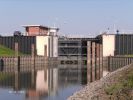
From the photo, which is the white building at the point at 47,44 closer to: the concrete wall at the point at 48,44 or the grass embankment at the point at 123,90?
the concrete wall at the point at 48,44

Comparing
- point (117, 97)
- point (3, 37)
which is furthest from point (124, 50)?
point (117, 97)

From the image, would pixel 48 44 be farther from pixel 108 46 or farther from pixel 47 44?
pixel 108 46

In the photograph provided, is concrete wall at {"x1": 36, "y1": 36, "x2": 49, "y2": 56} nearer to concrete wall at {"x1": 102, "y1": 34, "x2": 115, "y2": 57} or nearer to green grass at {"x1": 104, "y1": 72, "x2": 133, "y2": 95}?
concrete wall at {"x1": 102, "y1": 34, "x2": 115, "y2": 57}

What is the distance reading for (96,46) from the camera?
7694 centimetres

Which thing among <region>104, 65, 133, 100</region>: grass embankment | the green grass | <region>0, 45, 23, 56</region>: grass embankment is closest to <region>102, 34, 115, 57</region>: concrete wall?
<region>0, 45, 23, 56</region>: grass embankment

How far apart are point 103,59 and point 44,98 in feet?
165

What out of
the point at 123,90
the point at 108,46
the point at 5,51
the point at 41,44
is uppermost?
the point at 41,44

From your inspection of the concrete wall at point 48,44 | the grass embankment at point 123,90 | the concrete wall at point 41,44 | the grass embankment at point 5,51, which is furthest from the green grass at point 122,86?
the concrete wall at point 41,44

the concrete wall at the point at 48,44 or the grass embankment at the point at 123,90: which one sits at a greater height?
the concrete wall at the point at 48,44

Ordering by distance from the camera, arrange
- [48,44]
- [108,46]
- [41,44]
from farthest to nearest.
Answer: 1. [41,44]
2. [48,44]
3. [108,46]

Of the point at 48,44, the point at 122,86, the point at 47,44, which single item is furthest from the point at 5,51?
the point at 122,86

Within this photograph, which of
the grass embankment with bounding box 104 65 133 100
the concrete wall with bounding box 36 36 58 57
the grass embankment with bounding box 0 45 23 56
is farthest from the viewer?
the concrete wall with bounding box 36 36 58 57

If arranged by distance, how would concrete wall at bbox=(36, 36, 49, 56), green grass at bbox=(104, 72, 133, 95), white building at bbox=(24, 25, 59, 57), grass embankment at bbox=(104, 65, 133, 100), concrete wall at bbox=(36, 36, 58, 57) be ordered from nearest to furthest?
grass embankment at bbox=(104, 65, 133, 100), green grass at bbox=(104, 72, 133, 95), white building at bbox=(24, 25, 59, 57), concrete wall at bbox=(36, 36, 58, 57), concrete wall at bbox=(36, 36, 49, 56)

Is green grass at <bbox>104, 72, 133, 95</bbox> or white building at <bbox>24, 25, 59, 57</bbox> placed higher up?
white building at <bbox>24, 25, 59, 57</bbox>
